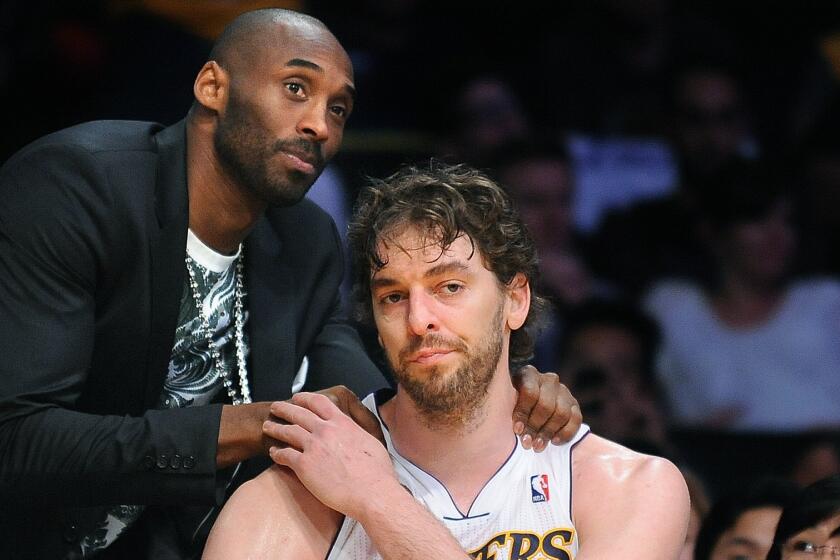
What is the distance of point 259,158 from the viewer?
3.56 metres

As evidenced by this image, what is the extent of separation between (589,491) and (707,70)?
12.5 ft

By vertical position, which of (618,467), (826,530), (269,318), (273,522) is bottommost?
(826,530)

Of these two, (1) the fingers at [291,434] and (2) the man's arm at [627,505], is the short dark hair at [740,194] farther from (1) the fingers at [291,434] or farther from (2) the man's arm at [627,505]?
(1) the fingers at [291,434]

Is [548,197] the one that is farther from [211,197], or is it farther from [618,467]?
[618,467]

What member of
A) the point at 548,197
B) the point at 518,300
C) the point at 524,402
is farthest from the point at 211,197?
the point at 548,197

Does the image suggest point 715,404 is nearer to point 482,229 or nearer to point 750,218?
point 750,218

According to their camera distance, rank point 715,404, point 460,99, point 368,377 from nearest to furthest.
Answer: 1. point 368,377
2. point 715,404
3. point 460,99

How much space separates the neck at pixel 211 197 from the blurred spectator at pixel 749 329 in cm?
288

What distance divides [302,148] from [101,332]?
66 cm

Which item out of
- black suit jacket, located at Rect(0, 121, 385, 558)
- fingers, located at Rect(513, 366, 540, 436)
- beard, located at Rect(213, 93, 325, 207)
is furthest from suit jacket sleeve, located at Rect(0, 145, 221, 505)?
fingers, located at Rect(513, 366, 540, 436)

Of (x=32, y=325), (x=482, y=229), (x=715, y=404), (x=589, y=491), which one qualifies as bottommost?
(x=715, y=404)

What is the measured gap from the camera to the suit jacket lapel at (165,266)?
3.54 m

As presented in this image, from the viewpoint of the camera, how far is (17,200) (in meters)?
3.42

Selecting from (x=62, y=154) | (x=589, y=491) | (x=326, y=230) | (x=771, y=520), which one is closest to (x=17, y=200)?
(x=62, y=154)
